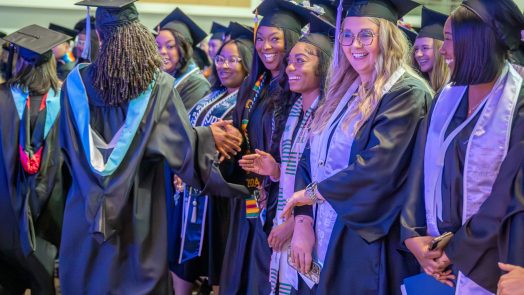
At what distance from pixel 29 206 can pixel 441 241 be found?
3.16 meters

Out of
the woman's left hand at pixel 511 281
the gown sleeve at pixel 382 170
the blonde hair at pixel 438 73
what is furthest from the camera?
the blonde hair at pixel 438 73

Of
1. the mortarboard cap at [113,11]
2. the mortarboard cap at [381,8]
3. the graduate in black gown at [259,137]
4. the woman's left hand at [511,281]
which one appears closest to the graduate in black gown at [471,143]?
the woman's left hand at [511,281]

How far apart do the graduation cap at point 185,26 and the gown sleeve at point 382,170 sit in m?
3.07

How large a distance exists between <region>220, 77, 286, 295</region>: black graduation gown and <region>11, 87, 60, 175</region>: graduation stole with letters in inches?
52.3

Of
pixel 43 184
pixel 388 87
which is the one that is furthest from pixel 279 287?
pixel 43 184

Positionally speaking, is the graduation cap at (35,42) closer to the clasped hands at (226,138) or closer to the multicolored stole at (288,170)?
the clasped hands at (226,138)

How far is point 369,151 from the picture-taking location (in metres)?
3.15

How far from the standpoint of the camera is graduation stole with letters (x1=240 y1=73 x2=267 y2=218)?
4.44 metres

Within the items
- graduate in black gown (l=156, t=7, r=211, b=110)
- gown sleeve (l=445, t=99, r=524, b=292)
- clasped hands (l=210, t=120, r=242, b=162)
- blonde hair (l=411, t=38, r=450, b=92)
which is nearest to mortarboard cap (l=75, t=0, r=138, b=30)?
clasped hands (l=210, t=120, r=242, b=162)

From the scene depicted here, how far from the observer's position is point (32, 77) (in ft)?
16.6

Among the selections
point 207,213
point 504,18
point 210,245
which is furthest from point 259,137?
point 504,18

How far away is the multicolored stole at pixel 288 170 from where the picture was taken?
3.85 meters

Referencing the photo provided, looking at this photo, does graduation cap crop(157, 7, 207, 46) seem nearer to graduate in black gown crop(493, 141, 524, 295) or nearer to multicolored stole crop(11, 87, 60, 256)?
multicolored stole crop(11, 87, 60, 256)

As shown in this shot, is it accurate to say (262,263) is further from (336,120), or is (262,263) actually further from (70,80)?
(70,80)
